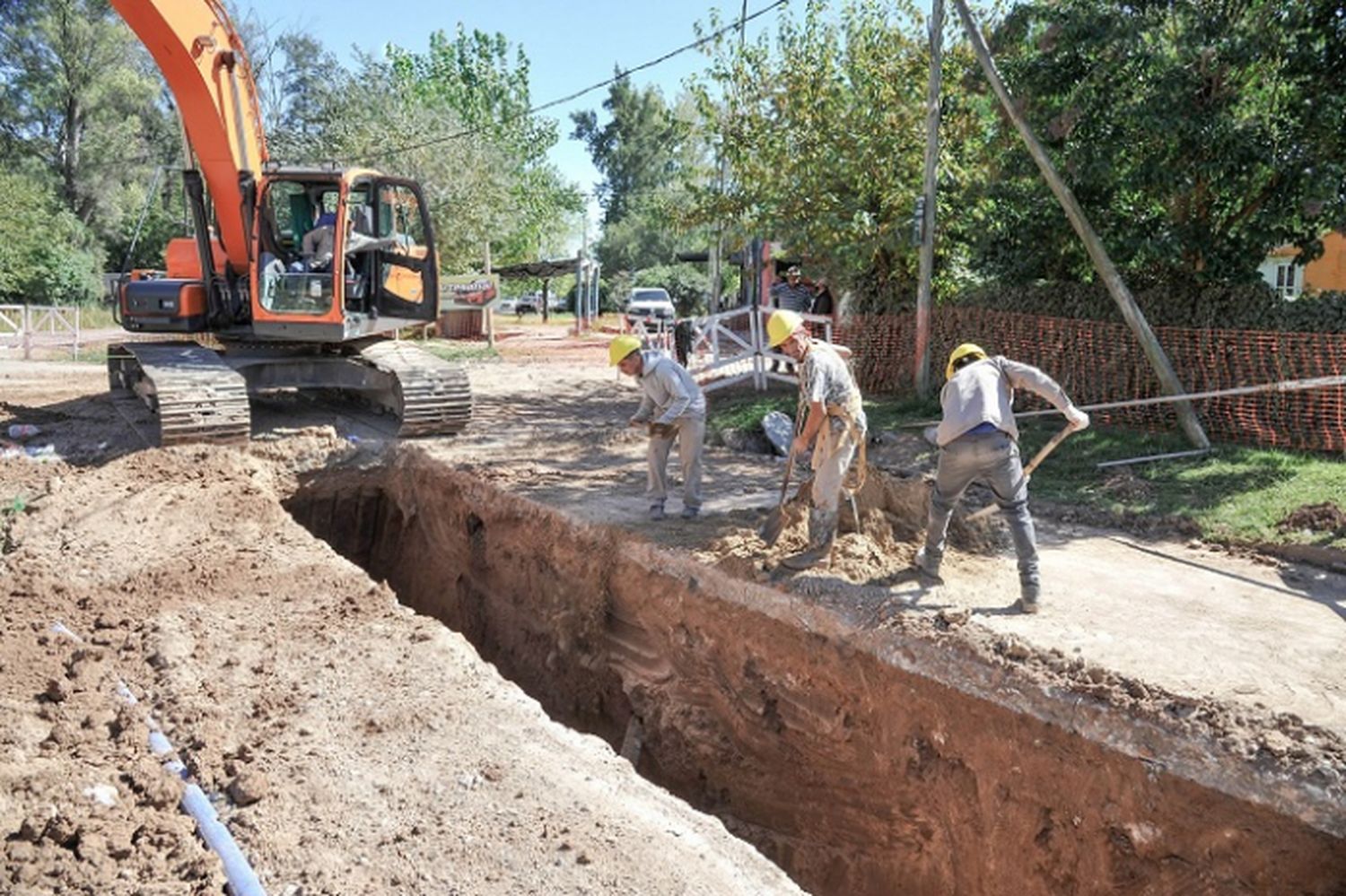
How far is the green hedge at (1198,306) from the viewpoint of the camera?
10.4m

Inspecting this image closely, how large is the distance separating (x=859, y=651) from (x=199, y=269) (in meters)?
8.91

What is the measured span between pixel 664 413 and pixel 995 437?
8.76 ft

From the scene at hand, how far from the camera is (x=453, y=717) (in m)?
4.91

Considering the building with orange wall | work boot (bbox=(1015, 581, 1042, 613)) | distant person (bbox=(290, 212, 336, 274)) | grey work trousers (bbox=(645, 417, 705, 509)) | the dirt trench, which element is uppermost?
the building with orange wall

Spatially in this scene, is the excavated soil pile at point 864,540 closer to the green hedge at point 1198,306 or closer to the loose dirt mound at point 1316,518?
the loose dirt mound at point 1316,518

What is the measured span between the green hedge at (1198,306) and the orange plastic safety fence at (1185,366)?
0.93 feet

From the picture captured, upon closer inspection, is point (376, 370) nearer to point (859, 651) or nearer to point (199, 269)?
point (199, 269)

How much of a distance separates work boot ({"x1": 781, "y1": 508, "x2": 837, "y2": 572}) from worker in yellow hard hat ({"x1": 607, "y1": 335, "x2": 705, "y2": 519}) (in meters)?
1.51

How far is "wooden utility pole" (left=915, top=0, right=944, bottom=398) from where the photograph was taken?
40.9 ft

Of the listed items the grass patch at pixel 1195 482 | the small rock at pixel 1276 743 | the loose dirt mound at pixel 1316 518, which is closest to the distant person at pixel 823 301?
the grass patch at pixel 1195 482

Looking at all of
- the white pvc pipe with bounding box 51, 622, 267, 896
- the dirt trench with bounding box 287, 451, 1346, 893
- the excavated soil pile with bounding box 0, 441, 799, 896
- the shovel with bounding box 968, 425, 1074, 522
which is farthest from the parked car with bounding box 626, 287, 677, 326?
the white pvc pipe with bounding box 51, 622, 267, 896

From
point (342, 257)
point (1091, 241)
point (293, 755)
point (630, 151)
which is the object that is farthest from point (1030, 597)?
point (630, 151)

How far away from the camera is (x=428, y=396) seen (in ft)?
36.0

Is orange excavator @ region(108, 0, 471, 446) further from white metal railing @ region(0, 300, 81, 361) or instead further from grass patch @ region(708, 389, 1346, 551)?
white metal railing @ region(0, 300, 81, 361)
